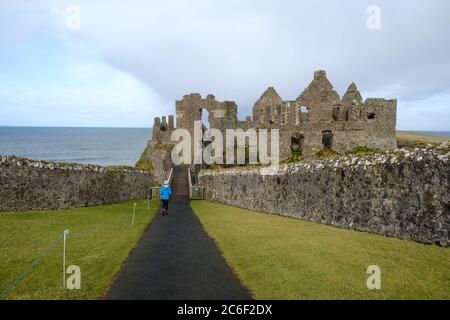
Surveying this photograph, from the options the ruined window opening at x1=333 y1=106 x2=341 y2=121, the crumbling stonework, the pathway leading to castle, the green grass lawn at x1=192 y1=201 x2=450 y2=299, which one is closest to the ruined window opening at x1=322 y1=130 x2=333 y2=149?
the crumbling stonework

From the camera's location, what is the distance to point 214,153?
44.0m

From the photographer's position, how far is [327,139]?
38906mm

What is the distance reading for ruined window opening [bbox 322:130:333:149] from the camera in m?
37.8

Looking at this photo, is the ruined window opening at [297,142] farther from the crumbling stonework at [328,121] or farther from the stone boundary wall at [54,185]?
the stone boundary wall at [54,185]

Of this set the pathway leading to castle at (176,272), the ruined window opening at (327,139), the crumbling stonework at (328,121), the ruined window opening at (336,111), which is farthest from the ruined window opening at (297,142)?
the pathway leading to castle at (176,272)

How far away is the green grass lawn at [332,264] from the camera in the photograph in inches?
287

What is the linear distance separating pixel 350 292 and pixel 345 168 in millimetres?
7595

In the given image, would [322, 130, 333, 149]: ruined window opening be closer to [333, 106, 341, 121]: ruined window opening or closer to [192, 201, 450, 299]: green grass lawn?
[333, 106, 341, 121]: ruined window opening

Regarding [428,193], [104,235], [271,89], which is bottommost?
[104,235]

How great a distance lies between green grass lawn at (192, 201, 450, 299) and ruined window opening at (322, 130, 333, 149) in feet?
85.6
